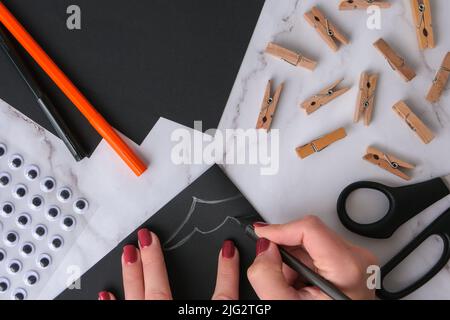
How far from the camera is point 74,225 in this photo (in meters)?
0.81

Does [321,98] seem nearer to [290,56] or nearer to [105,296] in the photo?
[290,56]

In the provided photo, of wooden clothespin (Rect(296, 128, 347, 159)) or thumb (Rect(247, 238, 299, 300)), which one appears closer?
thumb (Rect(247, 238, 299, 300))

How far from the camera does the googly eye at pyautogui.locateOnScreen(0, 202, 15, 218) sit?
81 cm

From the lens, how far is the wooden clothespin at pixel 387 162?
0.82 meters

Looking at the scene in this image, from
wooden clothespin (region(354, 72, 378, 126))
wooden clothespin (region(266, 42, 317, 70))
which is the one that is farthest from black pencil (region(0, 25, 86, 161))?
wooden clothespin (region(354, 72, 378, 126))

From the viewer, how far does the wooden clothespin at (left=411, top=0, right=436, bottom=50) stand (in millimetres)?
829

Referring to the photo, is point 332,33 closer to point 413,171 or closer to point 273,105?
point 273,105

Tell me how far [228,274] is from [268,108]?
0.27m

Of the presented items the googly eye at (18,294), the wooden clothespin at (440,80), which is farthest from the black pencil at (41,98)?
the wooden clothespin at (440,80)

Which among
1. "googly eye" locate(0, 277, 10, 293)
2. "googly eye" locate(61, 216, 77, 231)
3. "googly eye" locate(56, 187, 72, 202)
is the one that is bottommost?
"googly eye" locate(0, 277, 10, 293)

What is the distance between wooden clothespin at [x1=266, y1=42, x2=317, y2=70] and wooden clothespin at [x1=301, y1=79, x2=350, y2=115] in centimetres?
→ 4

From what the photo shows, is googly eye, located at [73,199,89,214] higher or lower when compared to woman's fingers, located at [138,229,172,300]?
higher

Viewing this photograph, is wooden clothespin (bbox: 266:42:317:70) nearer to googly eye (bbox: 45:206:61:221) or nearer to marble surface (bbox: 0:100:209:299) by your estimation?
marble surface (bbox: 0:100:209:299)

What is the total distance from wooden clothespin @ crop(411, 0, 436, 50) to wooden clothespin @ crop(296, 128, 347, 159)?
0.20 meters
